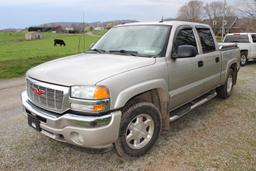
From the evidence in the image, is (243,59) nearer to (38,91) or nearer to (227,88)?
(227,88)

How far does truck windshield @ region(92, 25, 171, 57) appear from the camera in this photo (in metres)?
3.72

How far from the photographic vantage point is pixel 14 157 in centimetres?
337

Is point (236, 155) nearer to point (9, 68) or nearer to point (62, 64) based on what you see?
point (62, 64)

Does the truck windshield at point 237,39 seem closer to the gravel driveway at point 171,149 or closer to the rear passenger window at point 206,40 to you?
the rear passenger window at point 206,40

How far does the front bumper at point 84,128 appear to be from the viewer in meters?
2.72

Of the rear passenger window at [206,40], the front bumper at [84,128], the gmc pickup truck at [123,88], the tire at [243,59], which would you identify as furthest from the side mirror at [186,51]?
the tire at [243,59]

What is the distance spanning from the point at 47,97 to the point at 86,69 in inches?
22.8

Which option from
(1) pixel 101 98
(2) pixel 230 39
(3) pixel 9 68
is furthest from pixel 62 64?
(2) pixel 230 39

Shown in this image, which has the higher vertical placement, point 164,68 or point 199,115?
point 164,68

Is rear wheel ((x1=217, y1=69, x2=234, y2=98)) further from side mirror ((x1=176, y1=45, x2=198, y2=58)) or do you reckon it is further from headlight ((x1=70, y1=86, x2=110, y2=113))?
headlight ((x1=70, y1=86, x2=110, y2=113))

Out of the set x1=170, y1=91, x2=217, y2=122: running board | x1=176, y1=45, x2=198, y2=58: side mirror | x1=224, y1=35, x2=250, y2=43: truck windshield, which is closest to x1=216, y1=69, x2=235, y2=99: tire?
x1=170, y1=91, x2=217, y2=122: running board

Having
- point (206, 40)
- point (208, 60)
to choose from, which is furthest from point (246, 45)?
point (208, 60)

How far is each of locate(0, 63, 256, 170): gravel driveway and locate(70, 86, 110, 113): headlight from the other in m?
0.68

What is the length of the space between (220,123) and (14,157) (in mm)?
3468
